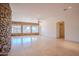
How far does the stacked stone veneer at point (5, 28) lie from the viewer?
10.3 feet

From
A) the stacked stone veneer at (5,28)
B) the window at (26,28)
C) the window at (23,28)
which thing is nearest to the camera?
the stacked stone veneer at (5,28)

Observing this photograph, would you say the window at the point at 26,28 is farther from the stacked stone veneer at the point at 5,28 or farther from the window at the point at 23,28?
the stacked stone veneer at the point at 5,28

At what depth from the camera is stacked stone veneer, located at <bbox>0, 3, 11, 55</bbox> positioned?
313 cm

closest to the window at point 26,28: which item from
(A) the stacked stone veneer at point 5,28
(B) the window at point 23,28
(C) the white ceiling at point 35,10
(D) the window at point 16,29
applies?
(B) the window at point 23,28

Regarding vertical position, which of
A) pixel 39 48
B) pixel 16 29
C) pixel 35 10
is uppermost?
pixel 35 10

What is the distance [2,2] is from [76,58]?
2.33 m

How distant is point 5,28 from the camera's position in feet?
10.8

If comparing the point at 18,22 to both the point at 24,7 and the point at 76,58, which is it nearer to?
the point at 24,7

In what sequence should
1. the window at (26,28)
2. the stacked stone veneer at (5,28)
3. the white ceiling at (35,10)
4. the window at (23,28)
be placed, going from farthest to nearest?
the window at (26,28), the window at (23,28), the white ceiling at (35,10), the stacked stone veneer at (5,28)

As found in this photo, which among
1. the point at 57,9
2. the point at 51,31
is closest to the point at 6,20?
the point at 57,9

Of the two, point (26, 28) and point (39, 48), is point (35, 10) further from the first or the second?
point (39, 48)

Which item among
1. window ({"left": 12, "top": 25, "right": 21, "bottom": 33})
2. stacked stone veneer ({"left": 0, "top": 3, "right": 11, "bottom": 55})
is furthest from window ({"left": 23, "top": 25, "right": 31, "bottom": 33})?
stacked stone veneer ({"left": 0, "top": 3, "right": 11, "bottom": 55})

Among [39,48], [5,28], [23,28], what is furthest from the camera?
[39,48]

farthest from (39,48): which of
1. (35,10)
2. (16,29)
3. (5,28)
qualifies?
(5,28)
